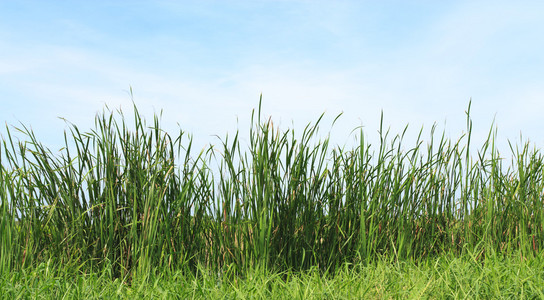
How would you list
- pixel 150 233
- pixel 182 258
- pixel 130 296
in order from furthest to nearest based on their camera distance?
pixel 182 258, pixel 150 233, pixel 130 296

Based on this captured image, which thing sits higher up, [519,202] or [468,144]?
[468,144]

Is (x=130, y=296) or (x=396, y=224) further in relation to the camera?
(x=396, y=224)

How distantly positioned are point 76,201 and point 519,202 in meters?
3.27

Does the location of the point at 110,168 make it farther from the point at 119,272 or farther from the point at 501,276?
the point at 501,276

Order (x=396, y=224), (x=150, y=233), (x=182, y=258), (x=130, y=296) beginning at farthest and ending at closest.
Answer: (x=396, y=224) → (x=182, y=258) → (x=150, y=233) → (x=130, y=296)

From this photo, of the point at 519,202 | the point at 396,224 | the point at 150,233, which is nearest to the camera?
the point at 150,233

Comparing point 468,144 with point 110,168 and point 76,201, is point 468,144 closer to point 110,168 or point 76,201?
point 110,168

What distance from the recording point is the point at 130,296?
2.56 meters

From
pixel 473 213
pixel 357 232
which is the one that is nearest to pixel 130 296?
pixel 357 232

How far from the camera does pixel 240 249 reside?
10.0 feet

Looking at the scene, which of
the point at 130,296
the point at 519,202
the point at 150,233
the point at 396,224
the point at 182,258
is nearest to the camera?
the point at 130,296

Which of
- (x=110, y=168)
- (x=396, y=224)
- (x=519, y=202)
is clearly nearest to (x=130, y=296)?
(x=110, y=168)

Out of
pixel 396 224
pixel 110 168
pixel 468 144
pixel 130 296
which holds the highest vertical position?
pixel 468 144

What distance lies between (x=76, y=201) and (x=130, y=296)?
95 centimetres
